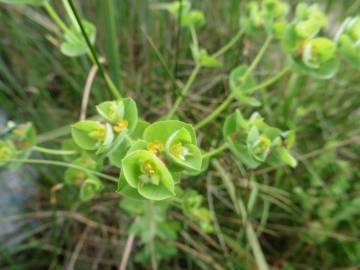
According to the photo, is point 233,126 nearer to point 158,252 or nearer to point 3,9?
point 158,252

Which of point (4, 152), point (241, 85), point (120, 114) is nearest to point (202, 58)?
point (241, 85)

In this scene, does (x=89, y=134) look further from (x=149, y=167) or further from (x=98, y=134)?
(x=149, y=167)

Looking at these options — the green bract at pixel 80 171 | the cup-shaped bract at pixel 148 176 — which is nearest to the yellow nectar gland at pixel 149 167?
the cup-shaped bract at pixel 148 176

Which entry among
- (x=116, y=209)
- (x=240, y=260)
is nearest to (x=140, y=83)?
(x=116, y=209)

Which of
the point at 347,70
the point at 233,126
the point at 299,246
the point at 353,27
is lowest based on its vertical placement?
the point at 299,246

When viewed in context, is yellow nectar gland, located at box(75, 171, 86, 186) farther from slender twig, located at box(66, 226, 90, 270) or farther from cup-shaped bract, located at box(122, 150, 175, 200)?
slender twig, located at box(66, 226, 90, 270)
